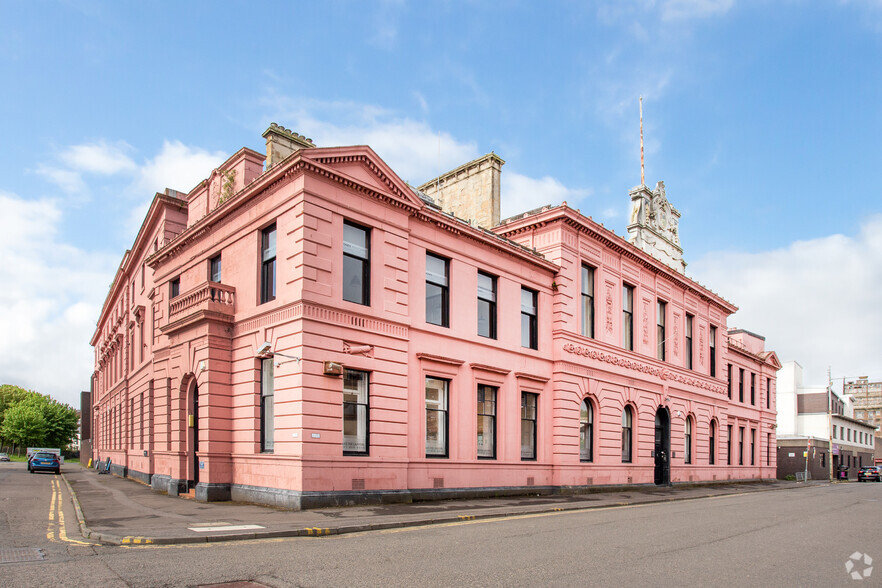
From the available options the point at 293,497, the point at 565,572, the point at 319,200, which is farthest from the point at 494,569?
the point at 319,200

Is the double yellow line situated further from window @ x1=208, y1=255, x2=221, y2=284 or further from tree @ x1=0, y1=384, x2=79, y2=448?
tree @ x1=0, y1=384, x2=79, y2=448

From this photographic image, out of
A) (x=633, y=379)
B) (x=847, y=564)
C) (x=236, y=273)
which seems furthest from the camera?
(x=633, y=379)

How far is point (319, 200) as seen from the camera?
57.2ft

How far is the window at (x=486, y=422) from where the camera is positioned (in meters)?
22.2

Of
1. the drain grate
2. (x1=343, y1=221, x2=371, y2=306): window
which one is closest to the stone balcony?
(x1=343, y1=221, x2=371, y2=306): window

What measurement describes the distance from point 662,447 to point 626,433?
4.16m

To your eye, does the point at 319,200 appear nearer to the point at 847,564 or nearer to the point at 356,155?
the point at 356,155

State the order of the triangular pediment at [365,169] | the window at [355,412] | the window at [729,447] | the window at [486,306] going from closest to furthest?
the triangular pediment at [365,169] → the window at [355,412] → the window at [486,306] → the window at [729,447]

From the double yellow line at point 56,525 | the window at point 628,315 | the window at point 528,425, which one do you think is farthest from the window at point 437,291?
the window at point 628,315

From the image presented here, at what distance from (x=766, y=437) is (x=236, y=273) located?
1566 inches

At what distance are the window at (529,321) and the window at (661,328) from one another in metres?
10.1

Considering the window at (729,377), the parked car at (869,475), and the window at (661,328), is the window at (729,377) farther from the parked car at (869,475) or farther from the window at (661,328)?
the parked car at (869,475)

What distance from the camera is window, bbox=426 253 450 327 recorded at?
69.3ft

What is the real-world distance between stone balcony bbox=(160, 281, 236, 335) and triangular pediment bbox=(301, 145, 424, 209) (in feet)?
16.3
